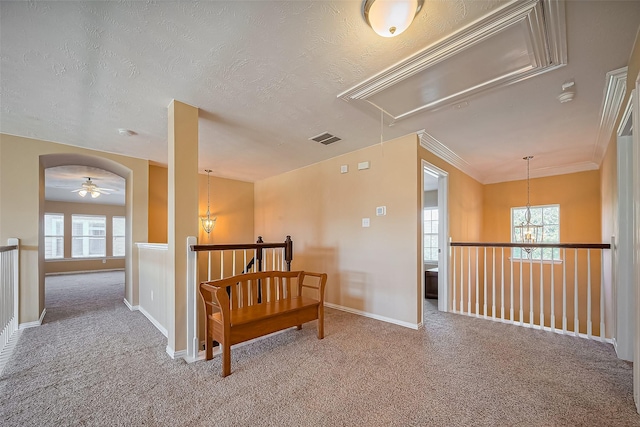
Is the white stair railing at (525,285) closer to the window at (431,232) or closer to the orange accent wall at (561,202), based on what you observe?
the orange accent wall at (561,202)

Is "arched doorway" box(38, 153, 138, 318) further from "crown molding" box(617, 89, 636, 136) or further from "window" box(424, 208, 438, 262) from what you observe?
"window" box(424, 208, 438, 262)

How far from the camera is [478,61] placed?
78.4 inches

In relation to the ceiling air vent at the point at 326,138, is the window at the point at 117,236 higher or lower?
lower

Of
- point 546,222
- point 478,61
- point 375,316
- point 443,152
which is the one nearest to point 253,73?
point 478,61

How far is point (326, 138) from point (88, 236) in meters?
9.81

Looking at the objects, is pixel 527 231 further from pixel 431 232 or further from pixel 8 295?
pixel 8 295

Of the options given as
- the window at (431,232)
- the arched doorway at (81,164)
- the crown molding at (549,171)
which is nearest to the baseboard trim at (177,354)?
the arched doorway at (81,164)

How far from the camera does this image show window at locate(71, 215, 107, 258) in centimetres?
884

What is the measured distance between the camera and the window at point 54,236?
27.6 ft

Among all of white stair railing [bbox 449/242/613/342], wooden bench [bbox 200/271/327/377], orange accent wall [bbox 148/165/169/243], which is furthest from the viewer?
orange accent wall [bbox 148/165/169/243]

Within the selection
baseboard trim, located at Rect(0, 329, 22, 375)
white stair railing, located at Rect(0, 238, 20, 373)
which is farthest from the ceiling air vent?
baseboard trim, located at Rect(0, 329, 22, 375)

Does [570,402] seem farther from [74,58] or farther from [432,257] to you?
[432,257]

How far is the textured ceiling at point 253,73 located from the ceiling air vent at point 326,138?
13cm

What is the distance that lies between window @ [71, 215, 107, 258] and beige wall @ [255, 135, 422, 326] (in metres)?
7.99
